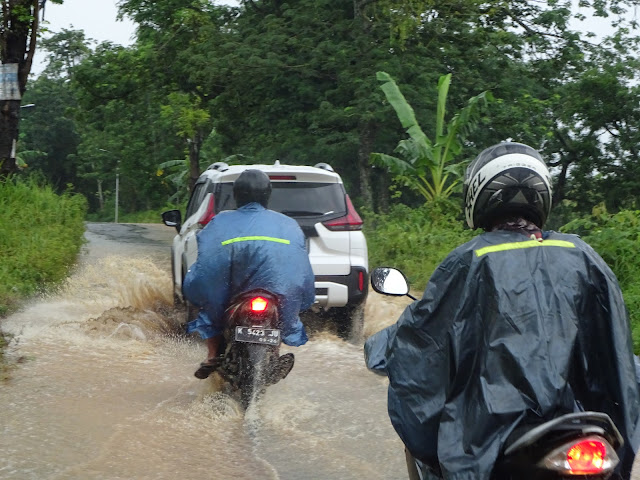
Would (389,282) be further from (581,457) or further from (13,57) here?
(13,57)

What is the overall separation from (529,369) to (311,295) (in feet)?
11.8

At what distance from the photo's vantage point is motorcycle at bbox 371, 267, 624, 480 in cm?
243

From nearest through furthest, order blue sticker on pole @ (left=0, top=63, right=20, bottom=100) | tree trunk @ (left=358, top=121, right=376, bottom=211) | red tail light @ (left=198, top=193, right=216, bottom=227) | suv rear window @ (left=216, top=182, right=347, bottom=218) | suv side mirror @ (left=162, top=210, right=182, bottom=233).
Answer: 1. red tail light @ (left=198, top=193, right=216, bottom=227)
2. suv rear window @ (left=216, top=182, right=347, bottom=218)
3. suv side mirror @ (left=162, top=210, right=182, bottom=233)
4. blue sticker on pole @ (left=0, top=63, right=20, bottom=100)
5. tree trunk @ (left=358, top=121, right=376, bottom=211)

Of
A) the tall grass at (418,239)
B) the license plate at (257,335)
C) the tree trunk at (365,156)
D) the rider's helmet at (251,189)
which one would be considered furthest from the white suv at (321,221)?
the tree trunk at (365,156)

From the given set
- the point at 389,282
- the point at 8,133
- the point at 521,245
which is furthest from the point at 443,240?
the point at 521,245

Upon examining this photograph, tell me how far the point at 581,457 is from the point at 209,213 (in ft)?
21.7

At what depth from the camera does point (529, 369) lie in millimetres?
2643

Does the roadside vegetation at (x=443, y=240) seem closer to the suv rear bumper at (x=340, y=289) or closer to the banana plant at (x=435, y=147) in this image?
the banana plant at (x=435, y=147)

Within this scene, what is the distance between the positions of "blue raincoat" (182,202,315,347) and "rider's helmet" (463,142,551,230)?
2964 millimetres

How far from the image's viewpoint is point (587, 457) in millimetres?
2439

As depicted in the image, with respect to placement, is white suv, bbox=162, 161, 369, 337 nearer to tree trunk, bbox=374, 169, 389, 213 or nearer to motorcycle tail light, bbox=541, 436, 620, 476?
motorcycle tail light, bbox=541, 436, 620, 476

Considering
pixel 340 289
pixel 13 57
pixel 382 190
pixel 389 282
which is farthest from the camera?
pixel 382 190

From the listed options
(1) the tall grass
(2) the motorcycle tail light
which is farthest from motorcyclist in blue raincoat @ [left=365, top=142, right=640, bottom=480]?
(1) the tall grass

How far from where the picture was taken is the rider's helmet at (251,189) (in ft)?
20.4
